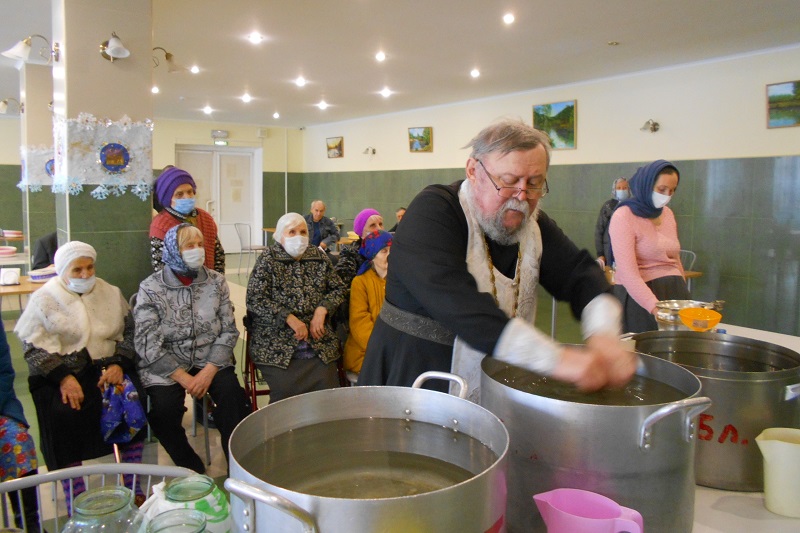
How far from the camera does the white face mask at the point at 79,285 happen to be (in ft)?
9.33

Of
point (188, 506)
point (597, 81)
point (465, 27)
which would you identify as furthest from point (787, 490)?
point (597, 81)

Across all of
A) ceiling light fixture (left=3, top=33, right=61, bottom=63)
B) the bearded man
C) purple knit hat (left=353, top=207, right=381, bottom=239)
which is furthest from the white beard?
ceiling light fixture (left=3, top=33, right=61, bottom=63)

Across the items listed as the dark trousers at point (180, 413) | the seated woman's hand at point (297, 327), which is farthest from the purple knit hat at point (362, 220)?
the dark trousers at point (180, 413)

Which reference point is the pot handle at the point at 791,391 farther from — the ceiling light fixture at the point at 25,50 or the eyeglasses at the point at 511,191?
the ceiling light fixture at the point at 25,50

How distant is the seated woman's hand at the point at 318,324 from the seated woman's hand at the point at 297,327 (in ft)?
0.19

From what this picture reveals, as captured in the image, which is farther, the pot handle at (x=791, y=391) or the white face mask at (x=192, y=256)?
the white face mask at (x=192, y=256)

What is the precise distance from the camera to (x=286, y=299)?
3.34m

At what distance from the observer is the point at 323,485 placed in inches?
32.4

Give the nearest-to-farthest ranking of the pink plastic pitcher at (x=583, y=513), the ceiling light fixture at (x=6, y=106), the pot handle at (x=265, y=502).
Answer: the pot handle at (x=265, y=502), the pink plastic pitcher at (x=583, y=513), the ceiling light fixture at (x=6, y=106)

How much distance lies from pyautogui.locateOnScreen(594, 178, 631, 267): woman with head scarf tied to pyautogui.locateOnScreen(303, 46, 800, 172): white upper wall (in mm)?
519

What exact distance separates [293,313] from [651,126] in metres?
4.85

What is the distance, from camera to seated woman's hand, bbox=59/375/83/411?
2.61m

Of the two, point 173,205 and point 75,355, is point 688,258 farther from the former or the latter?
point 75,355

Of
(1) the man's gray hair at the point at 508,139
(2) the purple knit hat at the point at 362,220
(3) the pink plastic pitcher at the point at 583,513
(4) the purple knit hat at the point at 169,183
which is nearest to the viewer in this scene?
(3) the pink plastic pitcher at the point at 583,513
